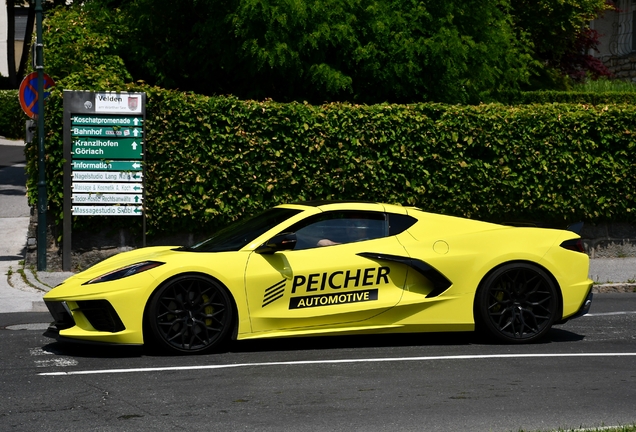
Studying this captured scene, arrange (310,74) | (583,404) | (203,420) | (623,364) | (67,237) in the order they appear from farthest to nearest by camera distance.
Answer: (310,74)
(67,237)
(623,364)
(583,404)
(203,420)

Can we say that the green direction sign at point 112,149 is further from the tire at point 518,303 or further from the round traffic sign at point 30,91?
the tire at point 518,303

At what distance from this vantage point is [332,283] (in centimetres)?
836

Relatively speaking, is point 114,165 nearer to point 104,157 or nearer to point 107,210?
point 104,157

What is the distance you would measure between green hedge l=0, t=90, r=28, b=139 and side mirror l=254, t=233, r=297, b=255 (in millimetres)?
33646

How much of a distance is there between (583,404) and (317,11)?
10.6 meters

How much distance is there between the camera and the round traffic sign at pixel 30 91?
14383 mm

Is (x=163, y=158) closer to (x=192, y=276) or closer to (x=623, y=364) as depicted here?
(x=192, y=276)

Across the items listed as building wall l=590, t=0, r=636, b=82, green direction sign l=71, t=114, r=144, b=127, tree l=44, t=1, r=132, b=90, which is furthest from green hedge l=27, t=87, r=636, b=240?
building wall l=590, t=0, r=636, b=82

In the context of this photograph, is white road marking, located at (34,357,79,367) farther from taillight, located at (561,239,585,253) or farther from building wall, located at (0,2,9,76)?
building wall, located at (0,2,9,76)

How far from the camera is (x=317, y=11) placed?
15836mm

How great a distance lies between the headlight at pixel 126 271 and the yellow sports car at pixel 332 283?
0.04ft

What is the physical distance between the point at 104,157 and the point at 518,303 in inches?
294

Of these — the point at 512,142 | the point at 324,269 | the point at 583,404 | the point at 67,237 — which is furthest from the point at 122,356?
the point at 512,142

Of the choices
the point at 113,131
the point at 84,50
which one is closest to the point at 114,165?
the point at 113,131
